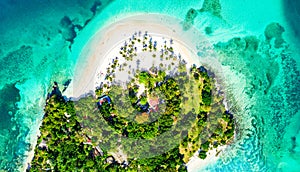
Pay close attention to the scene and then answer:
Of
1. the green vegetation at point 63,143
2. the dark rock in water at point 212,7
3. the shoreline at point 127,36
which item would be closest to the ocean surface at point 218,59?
the dark rock in water at point 212,7

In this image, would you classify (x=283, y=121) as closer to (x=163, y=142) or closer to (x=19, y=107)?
(x=163, y=142)

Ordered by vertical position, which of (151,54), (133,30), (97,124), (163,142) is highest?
(133,30)

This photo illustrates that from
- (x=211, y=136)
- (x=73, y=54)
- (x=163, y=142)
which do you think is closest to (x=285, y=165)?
(x=211, y=136)

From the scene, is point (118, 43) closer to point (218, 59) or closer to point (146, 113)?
point (146, 113)

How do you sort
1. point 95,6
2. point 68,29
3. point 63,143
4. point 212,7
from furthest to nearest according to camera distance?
point 68,29, point 95,6, point 63,143, point 212,7

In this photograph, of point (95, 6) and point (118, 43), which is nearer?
point (118, 43)

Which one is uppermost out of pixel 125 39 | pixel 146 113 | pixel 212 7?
pixel 212 7

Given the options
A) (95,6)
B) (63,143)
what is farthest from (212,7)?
(63,143)
